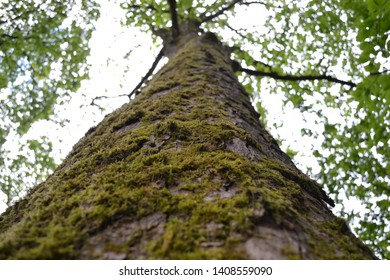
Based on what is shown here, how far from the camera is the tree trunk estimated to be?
3.53ft

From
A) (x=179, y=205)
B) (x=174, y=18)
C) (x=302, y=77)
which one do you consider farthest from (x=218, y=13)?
(x=179, y=205)

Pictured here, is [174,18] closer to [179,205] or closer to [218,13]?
[218,13]

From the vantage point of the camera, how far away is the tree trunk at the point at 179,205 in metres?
1.08

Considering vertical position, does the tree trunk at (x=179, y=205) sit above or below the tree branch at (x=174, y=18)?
below

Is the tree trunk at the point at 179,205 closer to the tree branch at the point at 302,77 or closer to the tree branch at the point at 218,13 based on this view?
the tree branch at the point at 302,77

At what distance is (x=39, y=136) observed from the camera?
29.1ft

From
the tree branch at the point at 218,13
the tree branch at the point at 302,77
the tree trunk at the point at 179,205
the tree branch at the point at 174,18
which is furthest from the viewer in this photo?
the tree branch at the point at 218,13

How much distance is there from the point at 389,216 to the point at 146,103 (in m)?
5.50

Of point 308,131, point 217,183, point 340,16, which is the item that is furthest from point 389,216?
point 217,183

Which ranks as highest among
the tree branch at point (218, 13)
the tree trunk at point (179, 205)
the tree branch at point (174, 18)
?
the tree branch at point (218, 13)

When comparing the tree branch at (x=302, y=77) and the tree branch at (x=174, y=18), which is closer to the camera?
the tree branch at (x=174, y=18)

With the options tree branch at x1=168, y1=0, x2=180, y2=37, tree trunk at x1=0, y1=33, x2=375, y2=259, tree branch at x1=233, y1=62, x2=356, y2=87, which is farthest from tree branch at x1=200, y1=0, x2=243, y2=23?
tree trunk at x1=0, y1=33, x2=375, y2=259

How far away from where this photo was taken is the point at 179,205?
130 centimetres

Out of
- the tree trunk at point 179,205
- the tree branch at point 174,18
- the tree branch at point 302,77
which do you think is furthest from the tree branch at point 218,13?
the tree trunk at point 179,205
